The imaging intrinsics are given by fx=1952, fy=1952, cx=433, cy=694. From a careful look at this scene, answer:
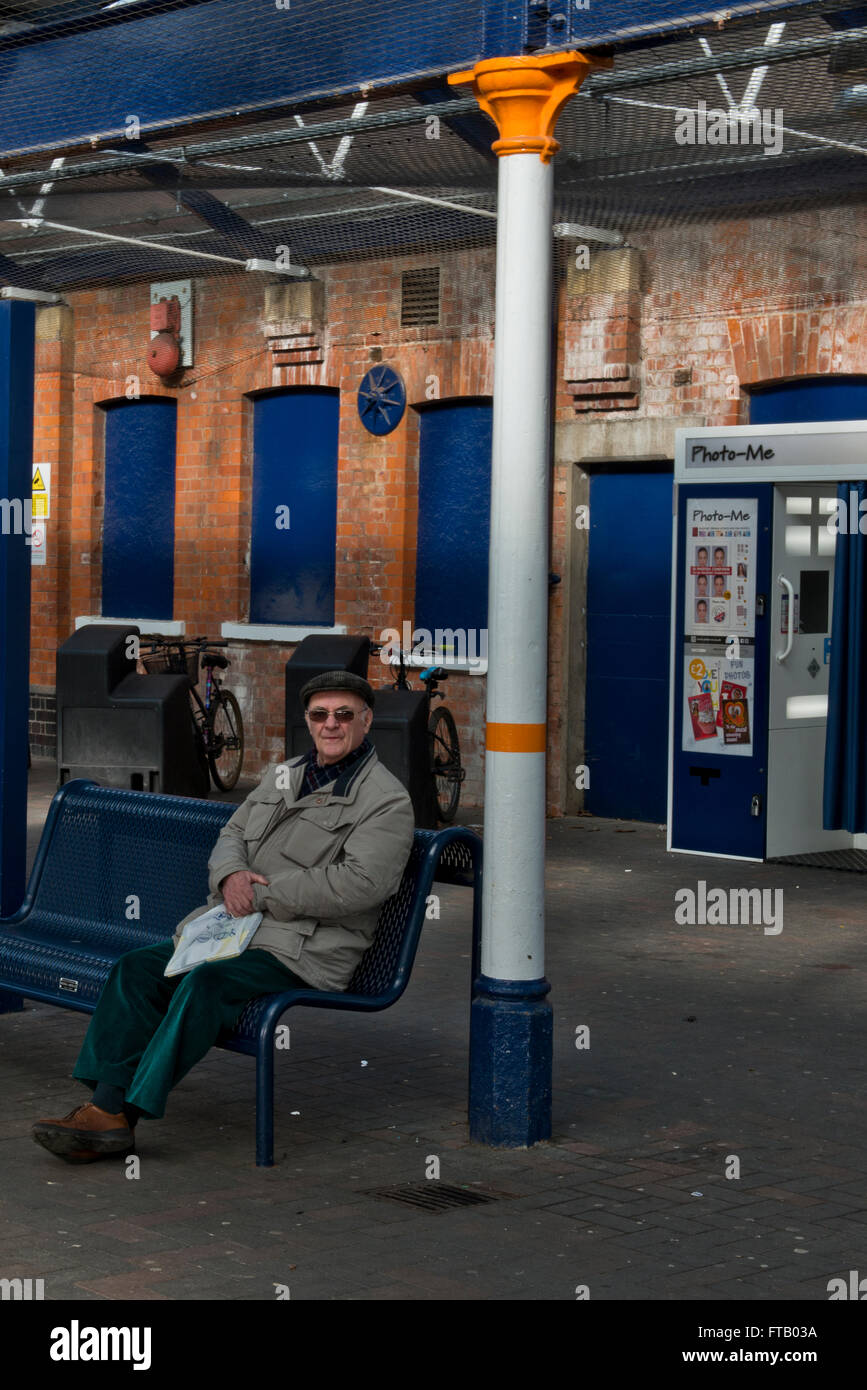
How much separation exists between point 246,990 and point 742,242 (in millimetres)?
8903

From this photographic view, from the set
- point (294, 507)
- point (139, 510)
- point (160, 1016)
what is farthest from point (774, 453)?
point (139, 510)

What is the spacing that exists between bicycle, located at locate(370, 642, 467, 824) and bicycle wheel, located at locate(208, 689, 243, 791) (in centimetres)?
222

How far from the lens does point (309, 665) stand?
13.5 metres

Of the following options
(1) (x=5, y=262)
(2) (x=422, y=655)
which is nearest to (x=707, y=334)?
(2) (x=422, y=655)

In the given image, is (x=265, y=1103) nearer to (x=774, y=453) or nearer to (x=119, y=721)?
(x=774, y=453)

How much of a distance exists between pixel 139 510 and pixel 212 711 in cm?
305

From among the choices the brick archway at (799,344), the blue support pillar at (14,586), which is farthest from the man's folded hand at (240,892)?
the brick archway at (799,344)

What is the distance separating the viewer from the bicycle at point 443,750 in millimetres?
14508

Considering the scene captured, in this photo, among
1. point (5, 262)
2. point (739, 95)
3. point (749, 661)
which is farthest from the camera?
point (5, 262)

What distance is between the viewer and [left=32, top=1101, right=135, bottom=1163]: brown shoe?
583cm

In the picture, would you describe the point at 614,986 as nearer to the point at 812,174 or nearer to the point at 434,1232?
the point at 434,1232

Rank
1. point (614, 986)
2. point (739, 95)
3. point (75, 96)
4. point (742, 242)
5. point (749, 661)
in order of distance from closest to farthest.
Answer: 1. point (75, 96)
2. point (614, 986)
3. point (739, 95)
4. point (749, 661)
5. point (742, 242)

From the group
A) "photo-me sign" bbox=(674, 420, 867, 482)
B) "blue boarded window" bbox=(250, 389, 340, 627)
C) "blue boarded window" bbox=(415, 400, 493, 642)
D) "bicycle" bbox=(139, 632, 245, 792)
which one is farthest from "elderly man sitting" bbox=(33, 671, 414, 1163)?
"blue boarded window" bbox=(250, 389, 340, 627)

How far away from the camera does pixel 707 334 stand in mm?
13750
